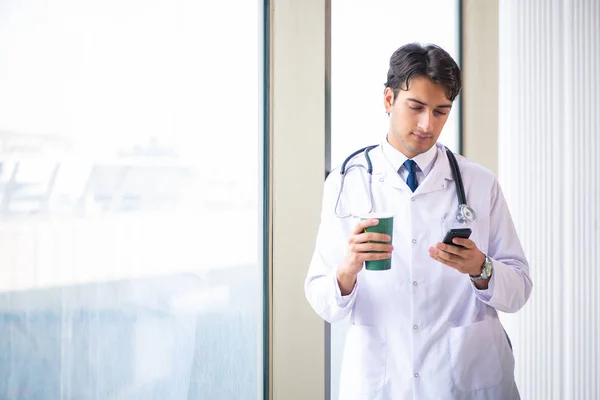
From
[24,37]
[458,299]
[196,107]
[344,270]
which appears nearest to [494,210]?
[458,299]

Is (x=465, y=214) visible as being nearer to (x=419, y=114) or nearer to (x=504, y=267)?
(x=504, y=267)

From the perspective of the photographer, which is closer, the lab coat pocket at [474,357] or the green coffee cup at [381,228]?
the green coffee cup at [381,228]

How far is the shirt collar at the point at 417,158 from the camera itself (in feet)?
4.79

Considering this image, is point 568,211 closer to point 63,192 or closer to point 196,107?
point 196,107

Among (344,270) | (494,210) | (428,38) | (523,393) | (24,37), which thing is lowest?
(523,393)

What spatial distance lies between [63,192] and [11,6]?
1.67ft

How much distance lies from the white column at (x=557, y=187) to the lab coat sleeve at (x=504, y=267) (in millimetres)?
1071

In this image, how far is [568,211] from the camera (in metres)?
2.30

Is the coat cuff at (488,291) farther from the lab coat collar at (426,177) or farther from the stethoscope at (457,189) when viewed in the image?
the lab coat collar at (426,177)

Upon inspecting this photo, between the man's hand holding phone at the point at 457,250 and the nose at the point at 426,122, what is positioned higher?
the nose at the point at 426,122

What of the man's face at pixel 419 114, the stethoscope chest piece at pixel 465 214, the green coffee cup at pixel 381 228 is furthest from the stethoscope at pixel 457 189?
the green coffee cup at pixel 381 228

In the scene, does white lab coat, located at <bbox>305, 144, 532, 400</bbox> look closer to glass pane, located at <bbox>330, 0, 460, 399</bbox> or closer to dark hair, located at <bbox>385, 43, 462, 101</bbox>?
dark hair, located at <bbox>385, 43, 462, 101</bbox>

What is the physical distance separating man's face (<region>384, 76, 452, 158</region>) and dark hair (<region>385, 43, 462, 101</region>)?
0.02 m

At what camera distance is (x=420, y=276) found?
1.34m
